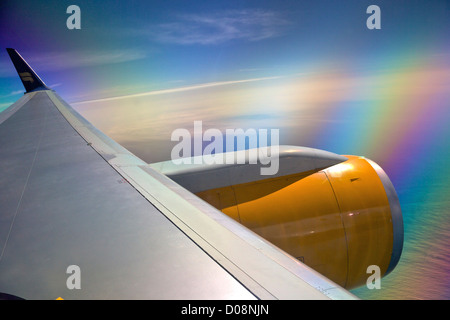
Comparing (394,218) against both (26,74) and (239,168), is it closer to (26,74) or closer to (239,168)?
(239,168)

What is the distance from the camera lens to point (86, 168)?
1.80m

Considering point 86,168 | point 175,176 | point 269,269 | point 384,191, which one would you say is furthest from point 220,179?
point 269,269

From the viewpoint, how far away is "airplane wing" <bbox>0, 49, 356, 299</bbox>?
66 cm

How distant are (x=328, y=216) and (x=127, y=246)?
2.09 meters

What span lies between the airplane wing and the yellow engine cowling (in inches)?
43.0

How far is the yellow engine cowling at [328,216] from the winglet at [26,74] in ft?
22.6

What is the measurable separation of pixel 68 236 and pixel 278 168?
204 cm

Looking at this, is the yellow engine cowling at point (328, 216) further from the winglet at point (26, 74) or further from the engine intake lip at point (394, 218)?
the winglet at point (26, 74)

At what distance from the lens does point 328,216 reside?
8.18ft

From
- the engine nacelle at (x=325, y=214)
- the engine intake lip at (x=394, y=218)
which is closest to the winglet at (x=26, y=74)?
the engine nacelle at (x=325, y=214)

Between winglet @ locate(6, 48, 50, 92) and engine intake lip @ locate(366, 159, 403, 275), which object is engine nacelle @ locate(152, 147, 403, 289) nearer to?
engine intake lip @ locate(366, 159, 403, 275)

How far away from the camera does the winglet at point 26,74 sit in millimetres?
6495

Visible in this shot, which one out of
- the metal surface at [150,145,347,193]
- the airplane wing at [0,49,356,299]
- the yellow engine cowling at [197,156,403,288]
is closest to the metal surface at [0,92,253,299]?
the airplane wing at [0,49,356,299]
